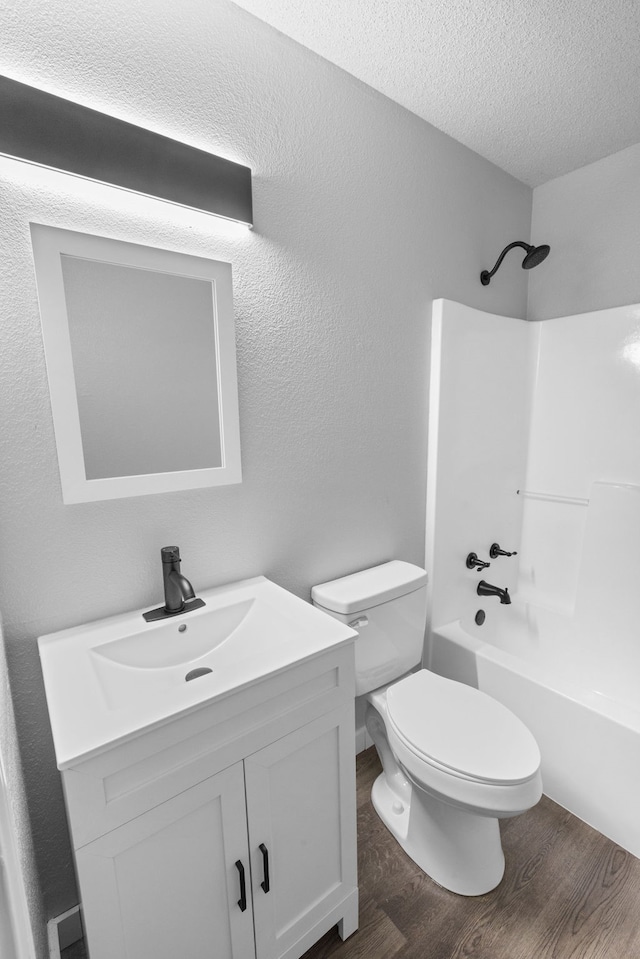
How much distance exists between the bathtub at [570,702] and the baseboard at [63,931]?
4.78 ft

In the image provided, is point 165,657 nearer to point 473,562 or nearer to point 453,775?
point 453,775

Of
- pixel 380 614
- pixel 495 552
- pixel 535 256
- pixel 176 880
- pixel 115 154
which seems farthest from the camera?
pixel 495 552

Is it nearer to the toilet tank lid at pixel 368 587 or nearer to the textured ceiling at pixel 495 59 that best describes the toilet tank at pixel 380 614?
the toilet tank lid at pixel 368 587

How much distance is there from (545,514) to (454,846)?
1.50 metres

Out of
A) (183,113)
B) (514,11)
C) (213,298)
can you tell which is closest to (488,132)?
(514,11)

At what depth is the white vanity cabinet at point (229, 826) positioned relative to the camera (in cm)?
80

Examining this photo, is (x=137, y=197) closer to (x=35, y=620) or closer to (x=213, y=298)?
(x=213, y=298)

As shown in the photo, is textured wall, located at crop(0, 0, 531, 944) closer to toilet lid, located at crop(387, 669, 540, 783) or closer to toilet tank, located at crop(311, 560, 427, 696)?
toilet tank, located at crop(311, 560, 427, 696)

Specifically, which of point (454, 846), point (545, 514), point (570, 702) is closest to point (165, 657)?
point (454, 846)

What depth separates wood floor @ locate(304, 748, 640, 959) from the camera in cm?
120

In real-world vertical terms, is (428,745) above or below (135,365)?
below

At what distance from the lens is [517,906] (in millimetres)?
1296

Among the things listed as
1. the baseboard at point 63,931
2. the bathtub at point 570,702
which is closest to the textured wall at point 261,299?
the baseboard at point 63,931

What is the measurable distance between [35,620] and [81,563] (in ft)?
0.54
